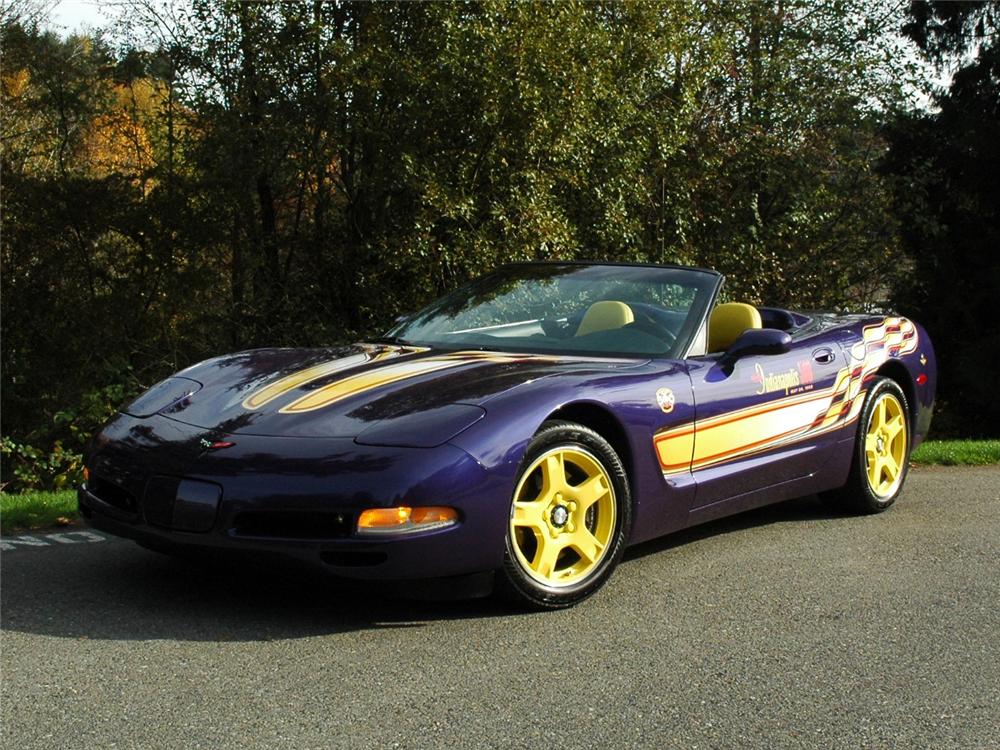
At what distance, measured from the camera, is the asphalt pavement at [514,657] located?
3.16 m

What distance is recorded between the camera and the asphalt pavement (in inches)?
124

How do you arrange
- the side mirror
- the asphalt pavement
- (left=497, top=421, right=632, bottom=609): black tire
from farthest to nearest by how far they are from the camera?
the side mirror < (left=497, top=421, right=632, bottom=609): black tire < the asphalt pavement

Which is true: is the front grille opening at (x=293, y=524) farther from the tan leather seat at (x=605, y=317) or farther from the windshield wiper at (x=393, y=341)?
the tan leather seat at (x=605, y=317)

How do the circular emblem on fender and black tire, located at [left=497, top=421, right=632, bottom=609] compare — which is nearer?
black tire, located at [left=497, top=421, right=632, bottom=609]

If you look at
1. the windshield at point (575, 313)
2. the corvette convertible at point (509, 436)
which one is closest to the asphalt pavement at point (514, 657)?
the corvette convertible at point (509, 436)

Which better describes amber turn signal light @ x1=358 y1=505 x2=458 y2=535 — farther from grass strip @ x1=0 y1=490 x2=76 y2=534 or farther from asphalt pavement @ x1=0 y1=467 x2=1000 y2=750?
grass strip @ x1=0 y1=490 x2=76 y2=534

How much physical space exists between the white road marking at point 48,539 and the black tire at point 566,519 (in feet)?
7.10

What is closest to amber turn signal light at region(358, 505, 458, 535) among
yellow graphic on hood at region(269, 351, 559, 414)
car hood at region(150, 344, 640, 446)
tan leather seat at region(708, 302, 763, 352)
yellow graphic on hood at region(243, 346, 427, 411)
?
car hood at region(150, 344, 640, 446)

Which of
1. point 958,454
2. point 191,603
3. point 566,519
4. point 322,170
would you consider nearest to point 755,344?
point 566,519

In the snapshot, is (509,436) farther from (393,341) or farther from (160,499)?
(393,341)

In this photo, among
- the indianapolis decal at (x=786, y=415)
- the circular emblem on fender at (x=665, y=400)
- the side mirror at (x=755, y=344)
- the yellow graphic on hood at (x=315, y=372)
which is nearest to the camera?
the yellow graphic on hood at (x=315, y=372)

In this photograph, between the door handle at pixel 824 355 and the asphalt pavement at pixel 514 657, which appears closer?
the asphalt pavement at pixel 514 657

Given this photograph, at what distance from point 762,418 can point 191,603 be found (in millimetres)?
2529

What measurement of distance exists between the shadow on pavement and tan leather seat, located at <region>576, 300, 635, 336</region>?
5.04 feet
